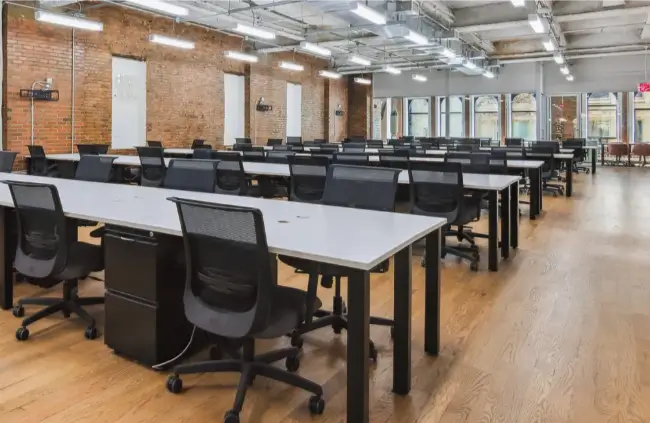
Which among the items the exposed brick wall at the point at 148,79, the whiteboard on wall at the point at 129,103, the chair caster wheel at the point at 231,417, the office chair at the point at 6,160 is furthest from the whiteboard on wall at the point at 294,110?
the chair caster wheel at the point at 231,417

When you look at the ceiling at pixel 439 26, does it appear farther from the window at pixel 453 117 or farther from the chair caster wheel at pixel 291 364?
the chair caster wheel at pixel 291 364

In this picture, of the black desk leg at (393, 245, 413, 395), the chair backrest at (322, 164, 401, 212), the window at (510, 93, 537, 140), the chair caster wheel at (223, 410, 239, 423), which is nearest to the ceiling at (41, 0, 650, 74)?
the window at (510, 93, 537, 140)

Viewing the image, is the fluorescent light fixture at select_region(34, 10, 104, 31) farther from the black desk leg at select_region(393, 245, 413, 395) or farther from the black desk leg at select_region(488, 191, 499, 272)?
the black desk leg at select_region(393, 245, 413, 395)

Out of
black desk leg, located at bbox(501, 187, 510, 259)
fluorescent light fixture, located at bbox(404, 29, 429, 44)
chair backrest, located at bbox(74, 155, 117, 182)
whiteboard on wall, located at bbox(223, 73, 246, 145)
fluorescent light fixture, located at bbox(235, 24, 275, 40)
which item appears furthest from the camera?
whiteboard on wall, located at bbox(223, 73, 246, 145)

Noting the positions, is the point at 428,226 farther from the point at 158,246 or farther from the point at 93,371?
the point at 93,371

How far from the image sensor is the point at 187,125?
1170 cm

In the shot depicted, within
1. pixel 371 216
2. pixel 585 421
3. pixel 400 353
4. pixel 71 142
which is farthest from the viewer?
pixel 71 142

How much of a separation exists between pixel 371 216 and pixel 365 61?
1072 centimetres

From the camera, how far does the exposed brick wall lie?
8602mm

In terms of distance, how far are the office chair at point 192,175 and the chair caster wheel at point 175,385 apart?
5.48 ft

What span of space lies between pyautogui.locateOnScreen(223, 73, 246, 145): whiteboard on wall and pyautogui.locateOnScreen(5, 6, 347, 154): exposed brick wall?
172mm

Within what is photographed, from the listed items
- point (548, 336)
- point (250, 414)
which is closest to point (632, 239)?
point (548, 336)

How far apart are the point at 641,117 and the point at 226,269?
18.4 meters

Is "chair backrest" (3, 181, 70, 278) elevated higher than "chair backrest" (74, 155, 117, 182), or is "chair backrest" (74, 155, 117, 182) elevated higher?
"chair backrest" (74, 155, 117, 182)
